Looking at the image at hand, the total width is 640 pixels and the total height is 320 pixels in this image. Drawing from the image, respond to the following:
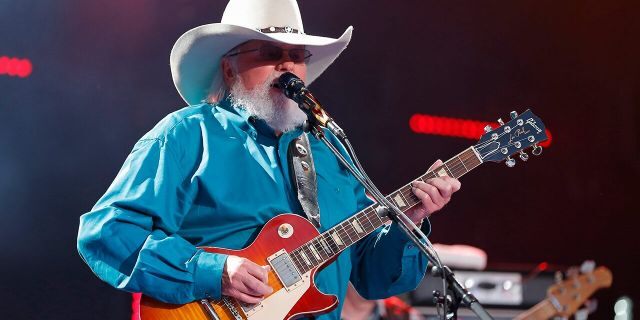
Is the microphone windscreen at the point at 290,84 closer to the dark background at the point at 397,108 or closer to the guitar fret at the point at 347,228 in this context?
the guitar fret at the point at 347,228

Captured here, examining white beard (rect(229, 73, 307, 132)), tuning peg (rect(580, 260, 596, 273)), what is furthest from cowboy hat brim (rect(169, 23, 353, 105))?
tuning peg (rect(580, 260, 596, 273))

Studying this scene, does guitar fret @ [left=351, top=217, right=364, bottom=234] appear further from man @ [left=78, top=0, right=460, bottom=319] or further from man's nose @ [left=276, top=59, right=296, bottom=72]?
man's nose @ [left=276, top=59, right=296, bottom=72]

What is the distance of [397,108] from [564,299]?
1566 millimetres

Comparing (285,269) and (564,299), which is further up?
(285,269)

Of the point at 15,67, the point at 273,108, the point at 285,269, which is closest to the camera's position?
the point at 285,269

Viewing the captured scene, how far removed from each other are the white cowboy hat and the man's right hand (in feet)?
2.75

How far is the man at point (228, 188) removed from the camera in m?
2.68

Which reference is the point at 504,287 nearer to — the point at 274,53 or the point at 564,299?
the point at 564,299

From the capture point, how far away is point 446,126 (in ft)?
19.1

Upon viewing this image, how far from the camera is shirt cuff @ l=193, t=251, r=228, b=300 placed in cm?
268

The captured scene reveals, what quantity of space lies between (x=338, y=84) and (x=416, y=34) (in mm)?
702

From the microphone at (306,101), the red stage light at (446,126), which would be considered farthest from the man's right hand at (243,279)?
the red stage light at (446,126)

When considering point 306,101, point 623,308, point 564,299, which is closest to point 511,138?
point 306,101

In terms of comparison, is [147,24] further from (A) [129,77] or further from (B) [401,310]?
(B) [401,310]
